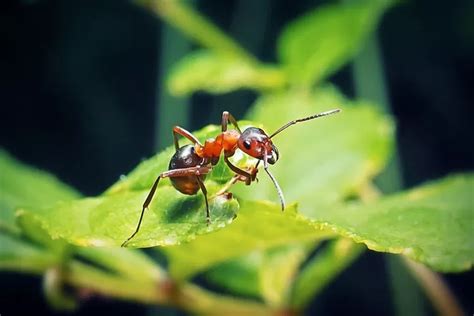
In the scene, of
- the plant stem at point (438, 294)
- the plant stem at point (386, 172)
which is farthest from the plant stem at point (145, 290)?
the plant stem at point (386, 172)

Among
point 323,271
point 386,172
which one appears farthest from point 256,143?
point 386,172

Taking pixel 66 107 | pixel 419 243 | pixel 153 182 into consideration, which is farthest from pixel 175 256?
pixel 66 107

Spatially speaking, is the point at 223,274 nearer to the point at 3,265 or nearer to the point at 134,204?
the point at 3,265

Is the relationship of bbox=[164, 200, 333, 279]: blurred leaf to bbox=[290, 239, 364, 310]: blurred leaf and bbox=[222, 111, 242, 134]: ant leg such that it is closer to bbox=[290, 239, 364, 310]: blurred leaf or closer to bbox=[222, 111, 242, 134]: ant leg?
bbox=[222, 111, 242, 134]: ant leg

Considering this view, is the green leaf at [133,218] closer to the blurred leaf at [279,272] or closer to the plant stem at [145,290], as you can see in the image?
the plant stem at [145,290]

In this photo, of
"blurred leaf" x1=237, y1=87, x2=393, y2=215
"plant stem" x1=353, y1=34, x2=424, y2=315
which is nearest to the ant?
"blurred leaf" x1=237, y1=87, x2=393, y2=215

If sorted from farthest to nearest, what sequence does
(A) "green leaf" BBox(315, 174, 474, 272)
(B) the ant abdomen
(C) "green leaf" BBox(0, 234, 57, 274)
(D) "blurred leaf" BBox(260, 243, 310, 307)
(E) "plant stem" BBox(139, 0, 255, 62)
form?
(E) "plant stem" BBox(139, 0, 255, 62), (D) "blurred leaf" BBox(260, 243, 310, 307), (C) "green leaf" BBox(0, 234, 57, 274), (B) the ant abdomen, (A) "green leaf" BBox(315, 174, 474, 272)
